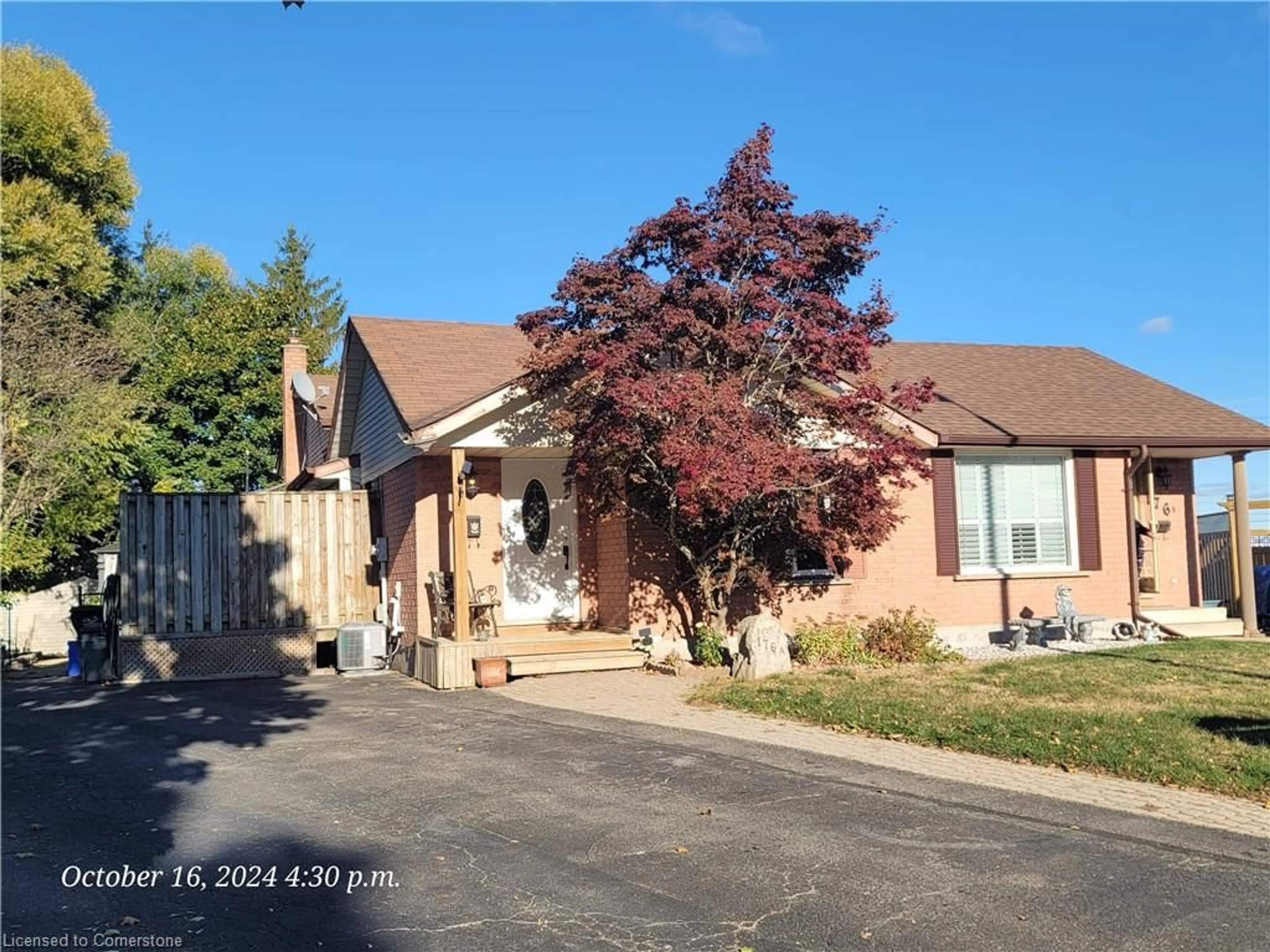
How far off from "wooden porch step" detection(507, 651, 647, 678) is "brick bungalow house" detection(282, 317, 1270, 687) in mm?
35

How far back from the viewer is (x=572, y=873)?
6.10 metres

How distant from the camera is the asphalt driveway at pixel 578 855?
5211 mm

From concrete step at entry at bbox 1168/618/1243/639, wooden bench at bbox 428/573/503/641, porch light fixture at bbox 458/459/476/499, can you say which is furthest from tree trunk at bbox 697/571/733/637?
concrete step at entry at bbox 1168/618/1243/639

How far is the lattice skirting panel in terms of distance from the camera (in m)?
15.9

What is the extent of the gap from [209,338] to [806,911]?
32.7 meters

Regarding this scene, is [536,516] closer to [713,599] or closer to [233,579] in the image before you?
[713,599]

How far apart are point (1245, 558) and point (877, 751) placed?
11.6 metres

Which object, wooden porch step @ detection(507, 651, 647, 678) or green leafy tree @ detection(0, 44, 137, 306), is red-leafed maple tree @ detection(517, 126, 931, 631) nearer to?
wooden porch step @ detection(507, 651, 647, 678)

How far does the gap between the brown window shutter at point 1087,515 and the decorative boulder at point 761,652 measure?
6.65m

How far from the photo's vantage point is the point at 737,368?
13.8 meters

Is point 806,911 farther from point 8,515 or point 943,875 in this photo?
point 8,515

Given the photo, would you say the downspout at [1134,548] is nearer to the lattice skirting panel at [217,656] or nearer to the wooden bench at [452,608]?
the wooden bench at [452,608]

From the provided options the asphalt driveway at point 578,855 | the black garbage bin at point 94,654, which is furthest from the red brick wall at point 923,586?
the black garbage bin at point 94,654

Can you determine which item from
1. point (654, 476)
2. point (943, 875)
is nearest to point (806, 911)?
point (943, 875)
